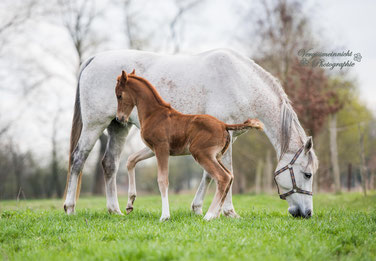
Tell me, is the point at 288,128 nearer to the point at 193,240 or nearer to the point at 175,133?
the point at 175,133

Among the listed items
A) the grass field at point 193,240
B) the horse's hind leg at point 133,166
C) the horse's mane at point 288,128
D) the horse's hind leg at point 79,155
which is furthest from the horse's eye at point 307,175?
the horse's hind leg at point 79,155

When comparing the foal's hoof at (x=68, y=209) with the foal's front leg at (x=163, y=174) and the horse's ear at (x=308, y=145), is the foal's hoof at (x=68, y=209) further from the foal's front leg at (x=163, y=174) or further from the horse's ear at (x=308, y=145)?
the horse's ear at (x=308, y=145)

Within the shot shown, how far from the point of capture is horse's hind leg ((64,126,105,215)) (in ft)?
19.7

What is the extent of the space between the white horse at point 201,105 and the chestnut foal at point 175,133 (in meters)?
0.77

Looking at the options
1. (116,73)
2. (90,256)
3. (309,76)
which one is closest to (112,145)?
(116,73)

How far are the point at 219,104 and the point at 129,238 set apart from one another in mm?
2772

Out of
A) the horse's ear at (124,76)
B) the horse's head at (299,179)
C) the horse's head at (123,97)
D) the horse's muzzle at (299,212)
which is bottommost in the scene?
the horse's muzzle at (299,212)

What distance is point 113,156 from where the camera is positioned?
6.57 m

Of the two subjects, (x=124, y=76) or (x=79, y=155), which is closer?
(x=124, y=76)

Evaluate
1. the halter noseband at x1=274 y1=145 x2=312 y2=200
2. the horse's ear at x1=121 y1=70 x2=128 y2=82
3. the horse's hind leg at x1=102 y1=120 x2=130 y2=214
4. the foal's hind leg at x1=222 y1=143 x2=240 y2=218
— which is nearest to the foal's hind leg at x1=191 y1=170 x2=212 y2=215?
the foal's hind leg at x1=222 y1=143 x2=240 y2=218

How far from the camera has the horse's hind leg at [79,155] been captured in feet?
19.7

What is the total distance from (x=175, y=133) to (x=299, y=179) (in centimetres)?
201

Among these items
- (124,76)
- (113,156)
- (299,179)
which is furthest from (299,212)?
(113,156)

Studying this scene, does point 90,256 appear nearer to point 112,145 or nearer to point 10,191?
point 112,145
